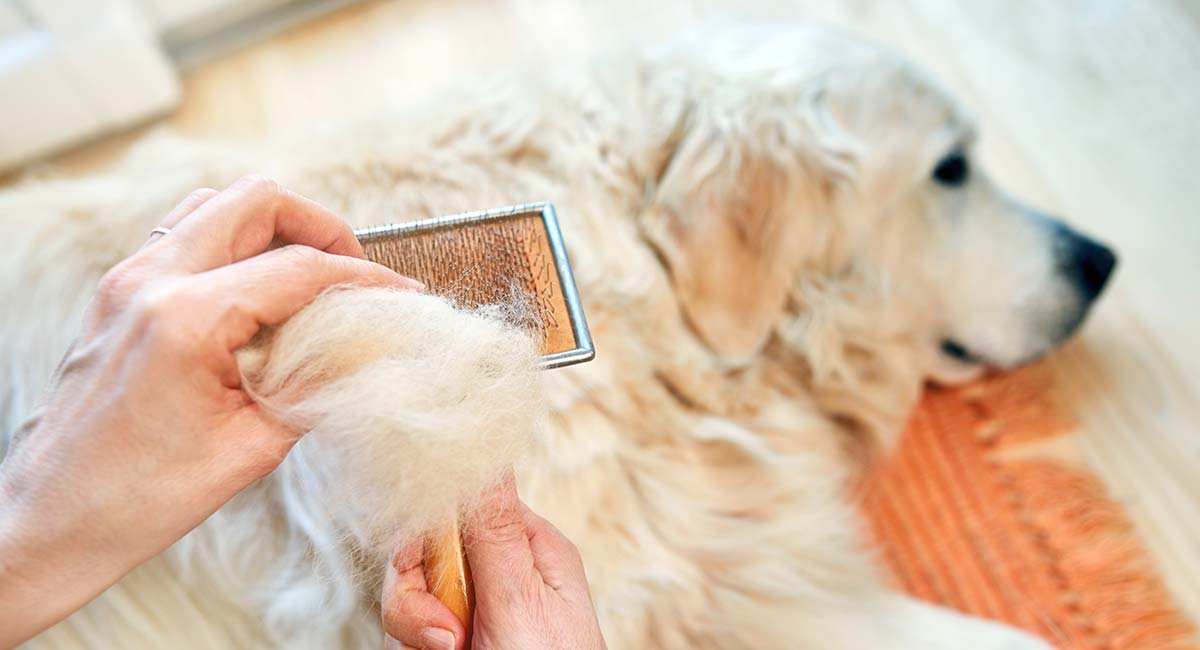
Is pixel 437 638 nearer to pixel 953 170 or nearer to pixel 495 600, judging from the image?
pixel 495 600

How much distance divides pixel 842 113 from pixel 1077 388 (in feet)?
2.25

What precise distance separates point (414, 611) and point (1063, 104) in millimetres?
1670

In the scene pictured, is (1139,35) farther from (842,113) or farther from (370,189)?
(370,189)

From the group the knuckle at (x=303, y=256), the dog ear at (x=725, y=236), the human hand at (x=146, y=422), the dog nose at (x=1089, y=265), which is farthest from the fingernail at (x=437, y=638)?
the dog nose at (x=1089, y=265)

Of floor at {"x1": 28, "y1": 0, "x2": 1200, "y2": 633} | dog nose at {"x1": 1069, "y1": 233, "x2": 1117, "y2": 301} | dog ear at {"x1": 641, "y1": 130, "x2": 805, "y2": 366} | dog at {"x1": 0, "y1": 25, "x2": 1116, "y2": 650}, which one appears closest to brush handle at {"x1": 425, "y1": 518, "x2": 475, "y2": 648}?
dog at {"x1": 0, "y1": 25, "x2": 1116, "y2": 650}

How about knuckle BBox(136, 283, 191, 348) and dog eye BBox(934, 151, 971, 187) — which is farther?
dog eye BBox(934, 151, 971, 187)

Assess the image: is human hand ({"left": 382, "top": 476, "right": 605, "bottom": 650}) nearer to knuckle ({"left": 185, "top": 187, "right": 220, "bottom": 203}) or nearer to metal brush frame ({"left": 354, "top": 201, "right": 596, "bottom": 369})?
metal brush frame ({"left": 354, "top": 201, "right": 596, "bottom": 369})

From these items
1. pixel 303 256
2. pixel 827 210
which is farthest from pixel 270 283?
pixel 827 210

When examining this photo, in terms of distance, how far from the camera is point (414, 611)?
1.82 feet

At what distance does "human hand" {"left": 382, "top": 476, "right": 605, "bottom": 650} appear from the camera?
0.55m

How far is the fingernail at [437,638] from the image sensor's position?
0.54 metres

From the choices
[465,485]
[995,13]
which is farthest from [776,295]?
[995,13]

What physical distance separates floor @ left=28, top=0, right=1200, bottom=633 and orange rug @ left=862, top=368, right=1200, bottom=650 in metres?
0.06

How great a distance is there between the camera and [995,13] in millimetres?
1802
